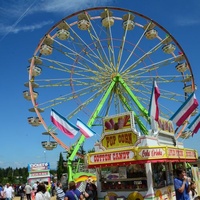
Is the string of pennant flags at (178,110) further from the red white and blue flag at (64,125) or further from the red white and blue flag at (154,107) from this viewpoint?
the red white and blue flag at (64,125)

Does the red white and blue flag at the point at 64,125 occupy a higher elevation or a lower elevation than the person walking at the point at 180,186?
higher

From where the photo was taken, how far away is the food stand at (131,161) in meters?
11.8

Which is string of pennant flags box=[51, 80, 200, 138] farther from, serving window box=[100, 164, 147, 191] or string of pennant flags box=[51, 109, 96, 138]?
serving window box=[100, 164, 147, 191]

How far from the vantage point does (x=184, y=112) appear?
535 inches

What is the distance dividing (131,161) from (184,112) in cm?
342

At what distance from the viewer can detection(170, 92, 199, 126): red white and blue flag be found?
13438mm

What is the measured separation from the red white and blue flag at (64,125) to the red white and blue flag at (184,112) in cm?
475

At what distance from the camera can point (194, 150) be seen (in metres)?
16.2

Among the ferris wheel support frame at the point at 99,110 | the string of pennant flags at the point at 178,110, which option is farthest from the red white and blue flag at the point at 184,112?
the ferris wheel support frame at the point at 99,110

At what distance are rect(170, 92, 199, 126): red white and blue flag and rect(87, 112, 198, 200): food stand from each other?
79 centimetres

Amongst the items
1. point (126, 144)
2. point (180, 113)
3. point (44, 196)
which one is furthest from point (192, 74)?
point (44, 196)

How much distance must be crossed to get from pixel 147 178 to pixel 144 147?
1110 mm

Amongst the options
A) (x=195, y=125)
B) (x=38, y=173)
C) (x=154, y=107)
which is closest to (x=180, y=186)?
(x=154, y=107)

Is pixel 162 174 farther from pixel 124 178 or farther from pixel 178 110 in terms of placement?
pixel 178 110
